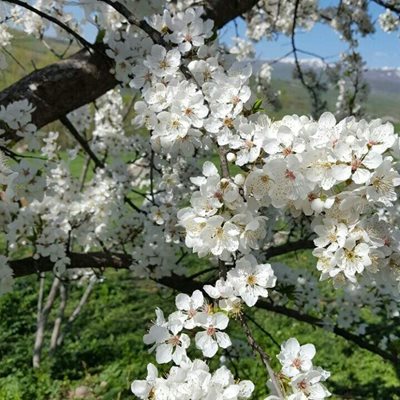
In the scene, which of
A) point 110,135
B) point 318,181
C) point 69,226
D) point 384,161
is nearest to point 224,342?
point 318,181

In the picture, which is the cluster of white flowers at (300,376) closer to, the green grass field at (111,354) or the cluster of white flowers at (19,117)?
the cluster of white flowers at (19,117)

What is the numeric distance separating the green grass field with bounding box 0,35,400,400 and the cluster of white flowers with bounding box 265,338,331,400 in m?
2.30

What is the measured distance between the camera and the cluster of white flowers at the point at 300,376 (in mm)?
Result: 1095

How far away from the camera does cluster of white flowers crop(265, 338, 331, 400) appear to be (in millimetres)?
1095

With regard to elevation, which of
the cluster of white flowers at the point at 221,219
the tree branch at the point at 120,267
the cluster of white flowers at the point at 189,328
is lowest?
the cluster of white flowers at the point at 189,328

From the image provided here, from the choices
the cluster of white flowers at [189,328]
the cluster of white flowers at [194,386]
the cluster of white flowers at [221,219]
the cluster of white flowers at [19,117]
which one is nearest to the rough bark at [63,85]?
the cluster of white flowers at [19,117]

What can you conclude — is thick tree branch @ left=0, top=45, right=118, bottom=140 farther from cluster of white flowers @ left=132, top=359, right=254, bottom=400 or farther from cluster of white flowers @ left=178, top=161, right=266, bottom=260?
cluster of white flowers @ left=132, top=359, right=254, bottom=400

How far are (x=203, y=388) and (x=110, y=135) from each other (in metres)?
3.88

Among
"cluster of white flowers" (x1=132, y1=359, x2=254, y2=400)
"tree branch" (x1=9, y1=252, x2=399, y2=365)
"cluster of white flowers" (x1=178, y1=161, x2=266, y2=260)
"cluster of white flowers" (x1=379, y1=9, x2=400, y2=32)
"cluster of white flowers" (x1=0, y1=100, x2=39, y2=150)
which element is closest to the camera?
"cluster of white flowers" (x1=132, y1=359, x2=254, y2=400)

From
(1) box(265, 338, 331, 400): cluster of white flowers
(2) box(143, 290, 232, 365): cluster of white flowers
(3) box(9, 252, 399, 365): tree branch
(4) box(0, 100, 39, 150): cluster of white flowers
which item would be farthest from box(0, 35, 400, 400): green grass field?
(1) box(265, 338, 331, 400): cluster of white flowers

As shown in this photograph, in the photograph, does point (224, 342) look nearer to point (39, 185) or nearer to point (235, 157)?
point (235, 157)

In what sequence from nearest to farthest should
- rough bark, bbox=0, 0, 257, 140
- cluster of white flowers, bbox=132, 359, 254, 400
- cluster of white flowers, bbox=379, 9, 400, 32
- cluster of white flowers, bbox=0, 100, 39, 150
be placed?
cluster of white flowers, bbox=132, 359, 254, 400 < cluster of white flowers, bbox=0, 100, 39, 150 < rough bark, bbox=0, 0, 257, 140 < cluster of white flowers, bbox=379, 9, 400, 32

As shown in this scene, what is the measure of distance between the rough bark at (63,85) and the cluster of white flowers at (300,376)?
4.98 ft

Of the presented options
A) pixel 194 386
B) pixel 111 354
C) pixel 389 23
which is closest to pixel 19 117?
pixel 194 386
